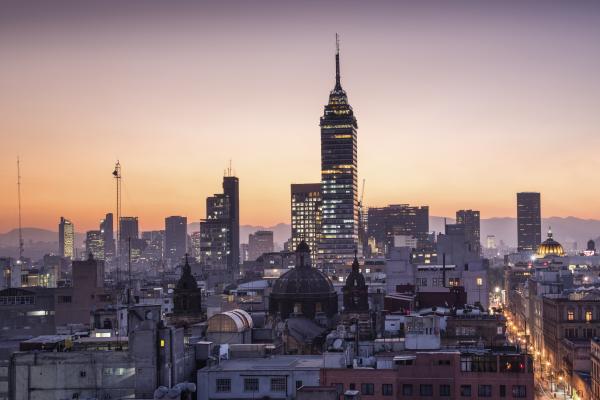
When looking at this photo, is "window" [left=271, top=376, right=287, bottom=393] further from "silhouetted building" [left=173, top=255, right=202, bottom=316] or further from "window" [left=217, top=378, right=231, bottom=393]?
"silhouetted building" [left=173, top=255, right=202, bottom=316]

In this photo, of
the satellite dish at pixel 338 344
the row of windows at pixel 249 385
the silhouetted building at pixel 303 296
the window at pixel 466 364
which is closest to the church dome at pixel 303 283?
the silhouetted building at pixel 303 296

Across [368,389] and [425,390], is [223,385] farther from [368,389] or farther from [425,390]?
[425,390]

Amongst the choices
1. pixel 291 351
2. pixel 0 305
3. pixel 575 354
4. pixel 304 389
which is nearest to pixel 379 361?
pixel 304 389

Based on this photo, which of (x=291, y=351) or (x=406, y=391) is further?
(x=291, y=351)

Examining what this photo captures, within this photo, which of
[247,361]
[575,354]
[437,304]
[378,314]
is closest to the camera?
[247,361]

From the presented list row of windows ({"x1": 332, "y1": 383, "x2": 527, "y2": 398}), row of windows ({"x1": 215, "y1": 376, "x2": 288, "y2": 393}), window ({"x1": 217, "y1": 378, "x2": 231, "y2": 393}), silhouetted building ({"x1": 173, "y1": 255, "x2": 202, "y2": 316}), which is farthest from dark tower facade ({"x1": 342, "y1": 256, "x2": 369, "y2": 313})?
window ({"x1": 217, "y1": 378, "x2": 231, "y2": 393})

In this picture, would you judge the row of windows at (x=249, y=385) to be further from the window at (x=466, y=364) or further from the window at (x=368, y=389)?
the window at (x=466, y=364)

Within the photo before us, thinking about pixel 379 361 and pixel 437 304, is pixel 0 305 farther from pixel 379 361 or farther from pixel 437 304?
pixel 379 361
